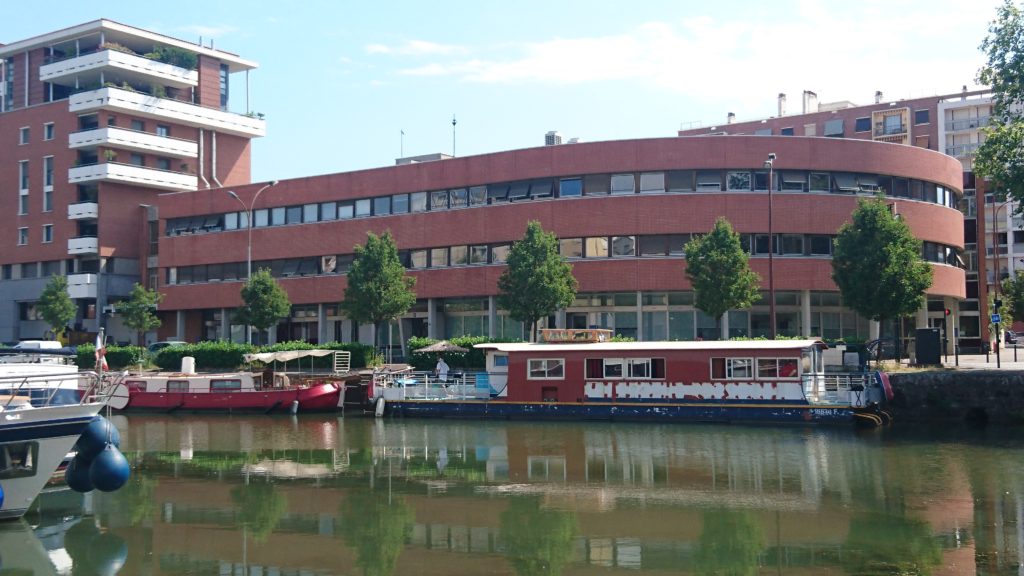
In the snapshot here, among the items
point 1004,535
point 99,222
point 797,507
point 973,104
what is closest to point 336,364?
point 99,222

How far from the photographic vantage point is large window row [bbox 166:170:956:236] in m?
57.0

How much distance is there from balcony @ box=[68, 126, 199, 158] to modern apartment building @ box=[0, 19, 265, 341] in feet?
0.27

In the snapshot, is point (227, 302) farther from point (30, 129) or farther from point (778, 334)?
point (778, 334)

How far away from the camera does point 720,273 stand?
163 feet

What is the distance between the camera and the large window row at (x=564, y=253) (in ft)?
187

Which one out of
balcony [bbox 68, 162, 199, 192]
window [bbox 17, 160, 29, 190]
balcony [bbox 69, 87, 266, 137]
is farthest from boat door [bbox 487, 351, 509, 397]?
window [bbox 17, 160, 29, 190]

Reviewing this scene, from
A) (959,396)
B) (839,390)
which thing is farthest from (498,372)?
(959,396)

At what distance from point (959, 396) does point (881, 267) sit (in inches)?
356

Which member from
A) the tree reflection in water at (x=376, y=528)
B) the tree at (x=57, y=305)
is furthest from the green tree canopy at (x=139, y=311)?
the tree reflection in water at (x=376, y=528)

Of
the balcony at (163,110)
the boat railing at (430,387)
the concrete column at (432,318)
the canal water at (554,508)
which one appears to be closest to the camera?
the canal water at (554,508)

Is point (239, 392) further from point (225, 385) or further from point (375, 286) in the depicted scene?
point (375, 286)

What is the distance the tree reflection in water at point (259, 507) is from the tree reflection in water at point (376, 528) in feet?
4.89

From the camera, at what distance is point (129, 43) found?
264 feet

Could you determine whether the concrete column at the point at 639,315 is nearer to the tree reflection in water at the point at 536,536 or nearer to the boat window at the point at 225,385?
the boat window at the point at 225,385
